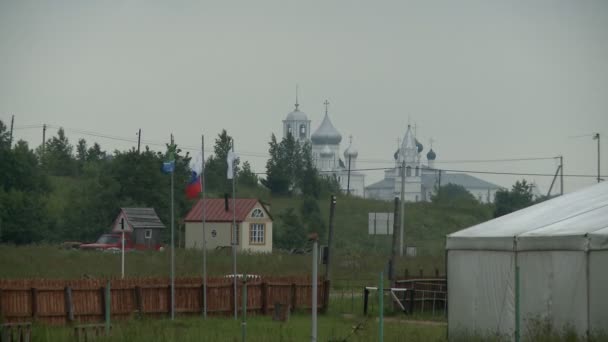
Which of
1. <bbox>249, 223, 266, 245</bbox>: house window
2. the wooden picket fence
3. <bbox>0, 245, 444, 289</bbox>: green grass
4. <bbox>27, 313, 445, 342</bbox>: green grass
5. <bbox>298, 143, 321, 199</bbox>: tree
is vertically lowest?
<bbox>27, 313, 445, 342</bbox>: green grass

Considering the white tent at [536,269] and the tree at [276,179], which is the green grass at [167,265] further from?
the tree at [276,179]

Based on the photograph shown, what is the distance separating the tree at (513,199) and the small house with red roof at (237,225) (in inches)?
1090

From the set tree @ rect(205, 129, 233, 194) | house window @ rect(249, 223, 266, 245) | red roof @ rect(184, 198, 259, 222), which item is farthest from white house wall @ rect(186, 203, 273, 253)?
tree @ rect(205, 129, 233, 194)

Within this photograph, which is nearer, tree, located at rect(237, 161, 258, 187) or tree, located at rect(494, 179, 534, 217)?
tree, located at rect(494, 179, 534, 217)

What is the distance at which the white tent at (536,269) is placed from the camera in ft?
83.4

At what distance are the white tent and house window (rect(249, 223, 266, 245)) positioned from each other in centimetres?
4396

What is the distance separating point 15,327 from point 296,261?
3378 centimetres

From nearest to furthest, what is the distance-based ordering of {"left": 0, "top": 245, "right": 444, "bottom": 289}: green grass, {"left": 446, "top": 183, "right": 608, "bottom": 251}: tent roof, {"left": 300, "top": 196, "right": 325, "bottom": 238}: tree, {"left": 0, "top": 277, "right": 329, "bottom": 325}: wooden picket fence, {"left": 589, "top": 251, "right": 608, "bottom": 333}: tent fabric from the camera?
1. {"left": 589, "top": 251, "right": 608, "bottom": 333}: tent fabric
2. {"left": 446, "top": 183, "right": 608, "bottom": 251}: tent roof
3. {"left": 0, "top": 277, "right": 329, "bottom": 325}: wooden picket fence
4. {"left": 0, "top": 245, "right": 444, "bottom": 289}: green grass
5. {"left": 300, "top": 196, "right": 325, "bottom": 238}: tree

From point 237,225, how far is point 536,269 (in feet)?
158

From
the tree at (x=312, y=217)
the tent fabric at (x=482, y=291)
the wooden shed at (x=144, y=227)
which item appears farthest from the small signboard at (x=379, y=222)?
the tent fabric at (x=482, y=291)

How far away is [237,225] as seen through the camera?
74.1 metres

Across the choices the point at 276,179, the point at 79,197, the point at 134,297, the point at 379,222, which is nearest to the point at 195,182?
the point at 134,297

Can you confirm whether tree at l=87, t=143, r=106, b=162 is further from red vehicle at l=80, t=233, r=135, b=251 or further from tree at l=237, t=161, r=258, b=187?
red vehicle at l=80, t=233, r=135, b=251

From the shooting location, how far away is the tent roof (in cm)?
2589
